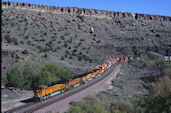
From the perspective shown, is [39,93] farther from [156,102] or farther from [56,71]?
[56,71]

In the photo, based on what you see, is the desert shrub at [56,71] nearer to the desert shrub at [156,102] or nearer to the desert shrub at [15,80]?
the desert shrub at [15,80]

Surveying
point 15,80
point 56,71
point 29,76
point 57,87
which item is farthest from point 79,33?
point 57,87

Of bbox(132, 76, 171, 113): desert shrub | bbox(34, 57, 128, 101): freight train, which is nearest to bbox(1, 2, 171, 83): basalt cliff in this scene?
bbox(34, 57, 128, 101): freight train

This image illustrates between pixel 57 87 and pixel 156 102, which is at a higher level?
pixel 57 87

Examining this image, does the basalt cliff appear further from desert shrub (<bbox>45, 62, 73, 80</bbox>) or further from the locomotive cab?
the locomotive cab

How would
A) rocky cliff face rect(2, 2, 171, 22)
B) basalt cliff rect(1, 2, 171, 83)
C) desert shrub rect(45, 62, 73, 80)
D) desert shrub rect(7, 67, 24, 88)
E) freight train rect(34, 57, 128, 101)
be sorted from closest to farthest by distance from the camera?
freight train rect(34, 57, 128, 101) → desert shrub rect(7, 67, 24, 88) → desert shrub rect(45, 62, 73, 80) → basalt cliff rect(1, 2, 171, 83) → rocky cliff face rect(2, 2, 171, 22)

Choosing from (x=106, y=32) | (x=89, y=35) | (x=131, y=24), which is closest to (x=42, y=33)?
(x=89, y=35)

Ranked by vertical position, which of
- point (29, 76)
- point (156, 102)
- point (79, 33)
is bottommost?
point (156, 102)

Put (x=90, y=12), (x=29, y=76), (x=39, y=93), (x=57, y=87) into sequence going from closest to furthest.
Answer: (x=39, y=93), (x=57, y=87), (x=29, y=76), (x=90, y=12)

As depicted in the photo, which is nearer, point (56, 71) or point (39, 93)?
point (39, 93)

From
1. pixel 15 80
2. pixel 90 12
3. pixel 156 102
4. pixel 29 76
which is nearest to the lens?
pixel 156 102

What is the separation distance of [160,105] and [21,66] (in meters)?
21.8

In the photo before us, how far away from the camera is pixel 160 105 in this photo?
49.4 ft

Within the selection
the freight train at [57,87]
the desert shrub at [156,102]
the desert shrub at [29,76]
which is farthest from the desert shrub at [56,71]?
the desert shrub at [156,102]
